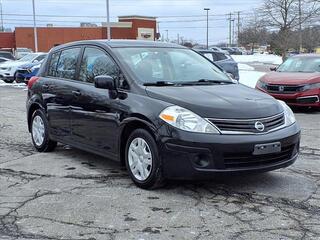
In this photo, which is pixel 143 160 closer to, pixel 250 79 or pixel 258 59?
pixel 250 79

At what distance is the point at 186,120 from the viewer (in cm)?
511

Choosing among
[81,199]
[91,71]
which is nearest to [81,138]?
[91,71]

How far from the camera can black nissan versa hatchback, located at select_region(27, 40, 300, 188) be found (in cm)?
508

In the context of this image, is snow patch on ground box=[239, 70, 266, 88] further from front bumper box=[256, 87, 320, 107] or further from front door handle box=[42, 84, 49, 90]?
front door handle box=[42, 84, 49, 90]

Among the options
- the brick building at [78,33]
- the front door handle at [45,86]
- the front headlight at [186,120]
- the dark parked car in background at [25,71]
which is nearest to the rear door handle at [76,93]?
the front door handle at [45,86]

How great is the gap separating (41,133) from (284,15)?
105 feet

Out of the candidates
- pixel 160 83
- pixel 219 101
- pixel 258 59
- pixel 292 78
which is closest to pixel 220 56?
pixel 292 78

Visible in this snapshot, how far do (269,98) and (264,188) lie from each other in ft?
3.41

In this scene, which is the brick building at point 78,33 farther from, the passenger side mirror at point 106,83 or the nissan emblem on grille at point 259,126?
the nissan emblem on grille at point 259,126

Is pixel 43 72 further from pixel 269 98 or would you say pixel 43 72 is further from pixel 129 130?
pixel 269 98

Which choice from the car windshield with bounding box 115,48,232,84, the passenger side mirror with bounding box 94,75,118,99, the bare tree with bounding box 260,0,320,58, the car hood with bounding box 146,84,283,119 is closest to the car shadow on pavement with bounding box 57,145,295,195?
the car hood with bounding box 146,84,283,119

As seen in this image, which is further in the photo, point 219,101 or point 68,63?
point 68,63

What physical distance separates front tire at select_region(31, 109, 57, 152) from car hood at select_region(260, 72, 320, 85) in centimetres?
671

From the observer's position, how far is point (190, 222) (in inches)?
179
